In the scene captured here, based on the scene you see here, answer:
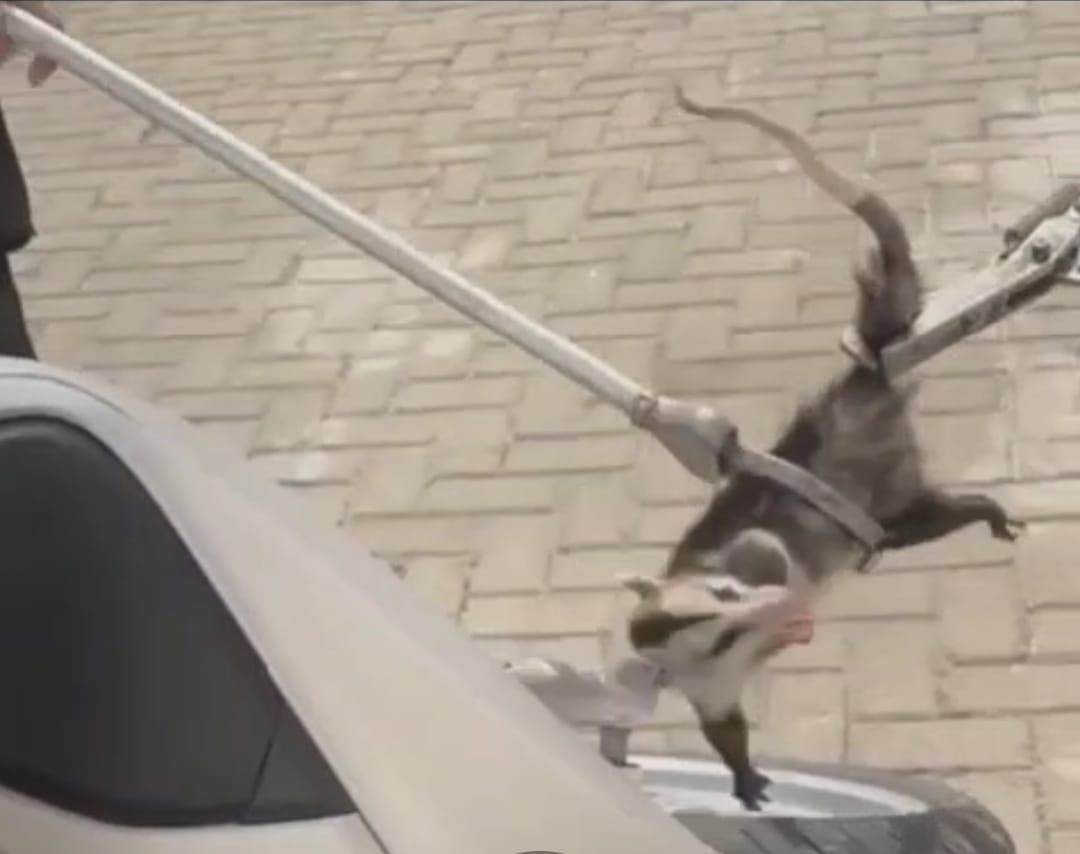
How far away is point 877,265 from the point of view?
1.33 m

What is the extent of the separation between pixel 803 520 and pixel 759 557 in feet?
0.12

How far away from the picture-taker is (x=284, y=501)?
3.31 feet

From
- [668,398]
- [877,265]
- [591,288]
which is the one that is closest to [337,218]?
[668,398]

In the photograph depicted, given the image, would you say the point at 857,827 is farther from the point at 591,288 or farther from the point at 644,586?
the point at 591,288

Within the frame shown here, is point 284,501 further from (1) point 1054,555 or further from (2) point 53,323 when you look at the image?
(2) point 53,323

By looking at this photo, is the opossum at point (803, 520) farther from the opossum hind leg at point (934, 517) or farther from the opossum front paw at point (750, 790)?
the opossum front paw at point (750, 790)

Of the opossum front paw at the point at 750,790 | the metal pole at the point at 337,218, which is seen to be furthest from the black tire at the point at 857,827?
the metal pole at the point at 337,218

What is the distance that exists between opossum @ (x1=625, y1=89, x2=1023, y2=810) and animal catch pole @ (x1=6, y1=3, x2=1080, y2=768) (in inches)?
0.5

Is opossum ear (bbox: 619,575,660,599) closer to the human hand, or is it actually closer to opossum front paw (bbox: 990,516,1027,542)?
opossum front paw (bbox: 990,516,1027,542)

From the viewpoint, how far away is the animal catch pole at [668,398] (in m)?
1.26

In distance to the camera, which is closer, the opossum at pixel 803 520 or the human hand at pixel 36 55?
the opossum at pixel 803 520

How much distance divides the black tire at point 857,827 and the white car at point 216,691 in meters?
0.40

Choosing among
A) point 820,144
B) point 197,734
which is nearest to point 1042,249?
point 197,734

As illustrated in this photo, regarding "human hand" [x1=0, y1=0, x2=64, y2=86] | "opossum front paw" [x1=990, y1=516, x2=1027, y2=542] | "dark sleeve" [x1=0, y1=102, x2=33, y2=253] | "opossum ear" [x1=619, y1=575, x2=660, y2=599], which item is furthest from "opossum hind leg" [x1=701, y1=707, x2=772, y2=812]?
"dark sleeve" [x1=0, y1=102, x2=33, y2=253]
